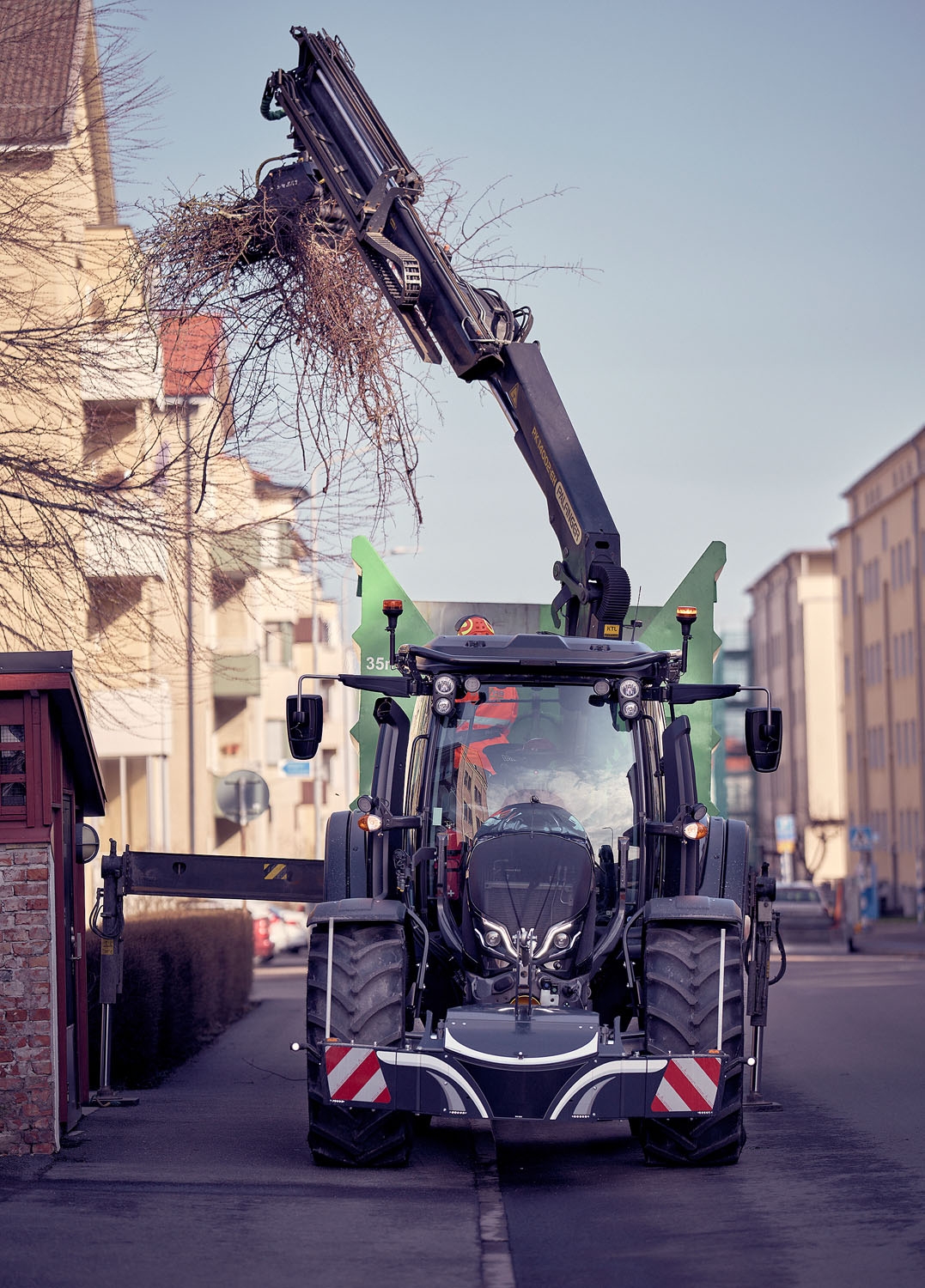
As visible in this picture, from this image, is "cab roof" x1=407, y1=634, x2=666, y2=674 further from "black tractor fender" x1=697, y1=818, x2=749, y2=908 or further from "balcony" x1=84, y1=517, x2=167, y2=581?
"balcony" x1=84, y1=517, x2=167, y2=581

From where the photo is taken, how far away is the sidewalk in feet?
142

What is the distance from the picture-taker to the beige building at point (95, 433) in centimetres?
1406

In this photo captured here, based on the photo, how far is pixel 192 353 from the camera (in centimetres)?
1422

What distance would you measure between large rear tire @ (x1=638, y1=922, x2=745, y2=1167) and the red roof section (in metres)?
5.68

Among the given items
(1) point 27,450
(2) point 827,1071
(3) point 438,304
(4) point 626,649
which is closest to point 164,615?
(1) point 27,450

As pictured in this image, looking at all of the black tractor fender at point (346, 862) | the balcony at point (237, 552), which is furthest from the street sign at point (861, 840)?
the black tractor fender at point (346, 862)

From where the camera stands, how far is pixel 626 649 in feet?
36.4

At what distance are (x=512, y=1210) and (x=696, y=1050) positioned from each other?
4.05 ft

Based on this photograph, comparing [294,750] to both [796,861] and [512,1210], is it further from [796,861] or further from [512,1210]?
[796,861]

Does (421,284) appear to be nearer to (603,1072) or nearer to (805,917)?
(603,1072)

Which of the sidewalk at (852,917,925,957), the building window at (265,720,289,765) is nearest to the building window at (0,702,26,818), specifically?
the sidewalk at (852,917,925,957)

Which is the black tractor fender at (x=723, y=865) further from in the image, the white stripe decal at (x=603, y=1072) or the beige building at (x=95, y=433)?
the beige building at (x=95, y=433)

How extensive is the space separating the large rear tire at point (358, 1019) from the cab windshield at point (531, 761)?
2.88 ft

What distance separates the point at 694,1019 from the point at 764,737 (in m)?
1.85
